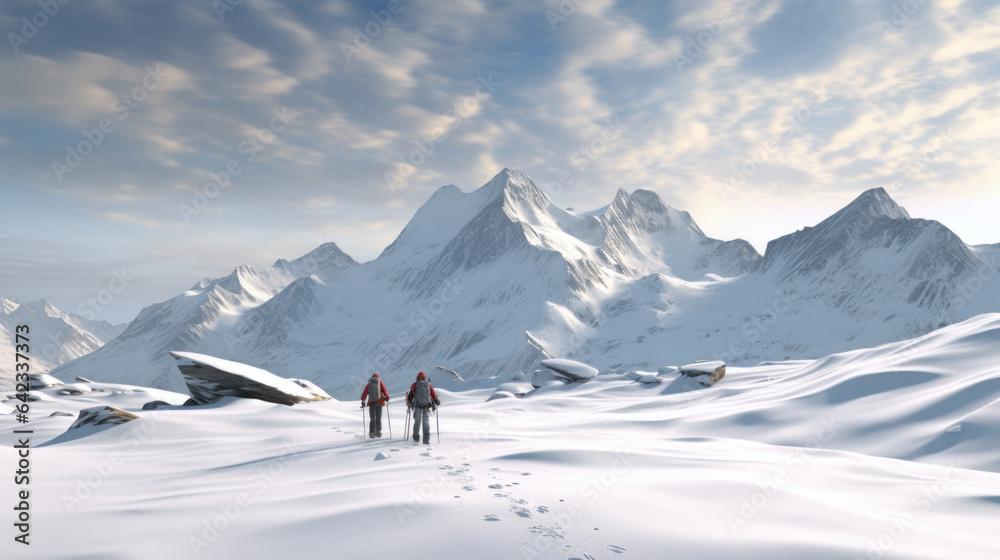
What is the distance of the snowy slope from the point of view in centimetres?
565

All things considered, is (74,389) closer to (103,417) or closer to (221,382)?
(221,382)

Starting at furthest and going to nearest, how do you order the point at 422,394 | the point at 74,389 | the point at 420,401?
the point at 74,389, the point at 422,394, the point at 420,401

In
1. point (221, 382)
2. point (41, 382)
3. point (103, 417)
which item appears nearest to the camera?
point (103, 417)

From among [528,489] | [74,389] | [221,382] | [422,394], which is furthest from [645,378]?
[74,389]

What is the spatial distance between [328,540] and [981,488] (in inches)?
379

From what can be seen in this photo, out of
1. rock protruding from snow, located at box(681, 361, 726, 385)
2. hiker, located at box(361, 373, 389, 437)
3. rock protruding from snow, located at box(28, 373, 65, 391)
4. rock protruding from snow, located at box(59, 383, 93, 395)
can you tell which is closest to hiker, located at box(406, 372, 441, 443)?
hiker, located at box(361, 373, 389, 437)

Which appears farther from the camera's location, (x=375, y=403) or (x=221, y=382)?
(x=221, y=382)

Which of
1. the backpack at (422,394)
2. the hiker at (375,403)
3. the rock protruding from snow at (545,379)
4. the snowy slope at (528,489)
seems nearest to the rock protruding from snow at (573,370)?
the rock protruding from snow at (545,379)

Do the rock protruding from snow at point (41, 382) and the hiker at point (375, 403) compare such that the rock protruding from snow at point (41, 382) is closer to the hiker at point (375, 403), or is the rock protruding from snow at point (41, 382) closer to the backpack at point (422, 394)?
the hiker at point (375, 403)

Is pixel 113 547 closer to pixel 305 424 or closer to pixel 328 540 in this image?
pixel 328 540

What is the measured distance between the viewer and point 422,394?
41.6ft

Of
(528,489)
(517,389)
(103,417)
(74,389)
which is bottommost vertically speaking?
(528,489)

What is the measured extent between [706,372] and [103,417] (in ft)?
98.4

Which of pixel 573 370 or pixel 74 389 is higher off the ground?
pixel 74 389
